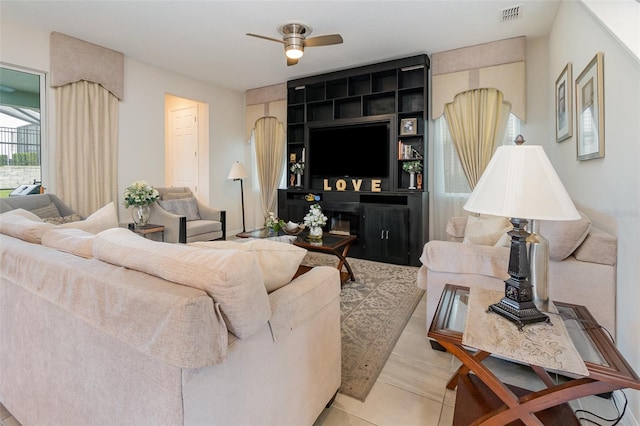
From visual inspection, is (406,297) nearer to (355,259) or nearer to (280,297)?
(355,259)

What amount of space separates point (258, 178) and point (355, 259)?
99.6 inches

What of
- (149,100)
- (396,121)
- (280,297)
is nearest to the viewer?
(280,297)

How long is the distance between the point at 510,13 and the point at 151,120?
15.1ft

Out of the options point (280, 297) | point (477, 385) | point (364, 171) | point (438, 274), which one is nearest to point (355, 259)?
point (364, 171)

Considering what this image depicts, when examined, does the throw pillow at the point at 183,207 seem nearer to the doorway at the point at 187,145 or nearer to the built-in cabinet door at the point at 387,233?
the doorway at the point at 187,145

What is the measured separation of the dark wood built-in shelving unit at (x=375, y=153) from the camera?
4043mm

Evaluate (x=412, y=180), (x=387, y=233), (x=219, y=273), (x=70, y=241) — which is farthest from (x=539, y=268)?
(x=412, y=180)

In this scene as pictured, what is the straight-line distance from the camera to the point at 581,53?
224cm

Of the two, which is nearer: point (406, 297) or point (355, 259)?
point (406, 297)

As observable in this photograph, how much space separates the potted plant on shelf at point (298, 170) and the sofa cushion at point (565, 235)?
12.6 feet

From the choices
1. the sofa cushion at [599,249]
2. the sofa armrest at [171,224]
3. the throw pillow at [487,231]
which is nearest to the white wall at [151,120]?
the sofa armrest at [171,224]

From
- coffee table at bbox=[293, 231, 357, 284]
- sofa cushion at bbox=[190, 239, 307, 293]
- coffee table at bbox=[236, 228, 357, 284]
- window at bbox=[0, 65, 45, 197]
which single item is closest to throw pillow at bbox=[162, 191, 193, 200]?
window at bbox=[0, 65, 45, 197]

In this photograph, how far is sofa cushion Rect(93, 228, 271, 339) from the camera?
847mm

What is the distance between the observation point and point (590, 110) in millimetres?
2020
